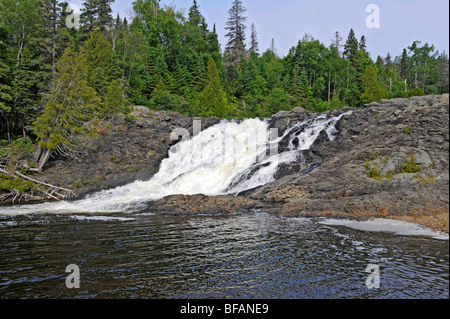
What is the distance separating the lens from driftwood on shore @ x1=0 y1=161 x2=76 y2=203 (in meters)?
25.0

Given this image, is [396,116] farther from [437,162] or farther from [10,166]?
[10,166]

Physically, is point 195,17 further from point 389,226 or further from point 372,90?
point 389,226

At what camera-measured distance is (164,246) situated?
1132 cm

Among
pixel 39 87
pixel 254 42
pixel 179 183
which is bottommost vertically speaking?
pixel 179 183

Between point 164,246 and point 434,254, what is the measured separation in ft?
26.7

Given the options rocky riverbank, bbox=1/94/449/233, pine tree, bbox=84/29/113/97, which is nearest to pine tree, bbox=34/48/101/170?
rocky riverbank, bbox=1/94/449/233

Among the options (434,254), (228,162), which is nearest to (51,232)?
(434,254)

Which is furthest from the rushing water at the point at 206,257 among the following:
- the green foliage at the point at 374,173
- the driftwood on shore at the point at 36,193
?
the driftwood on shore at the point at 36,193

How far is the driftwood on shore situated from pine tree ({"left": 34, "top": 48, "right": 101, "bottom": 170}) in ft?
10.7

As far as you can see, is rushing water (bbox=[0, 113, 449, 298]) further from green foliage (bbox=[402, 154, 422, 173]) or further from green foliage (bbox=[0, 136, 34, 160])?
green foliage (bbox=[0, 136, 34, 160])

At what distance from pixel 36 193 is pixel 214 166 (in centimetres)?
1461

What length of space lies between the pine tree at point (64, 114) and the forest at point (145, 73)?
0.10m

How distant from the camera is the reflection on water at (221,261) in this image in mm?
7227

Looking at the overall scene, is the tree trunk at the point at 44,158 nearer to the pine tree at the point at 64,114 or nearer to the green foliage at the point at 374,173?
the pine tree at the point at 64,114
